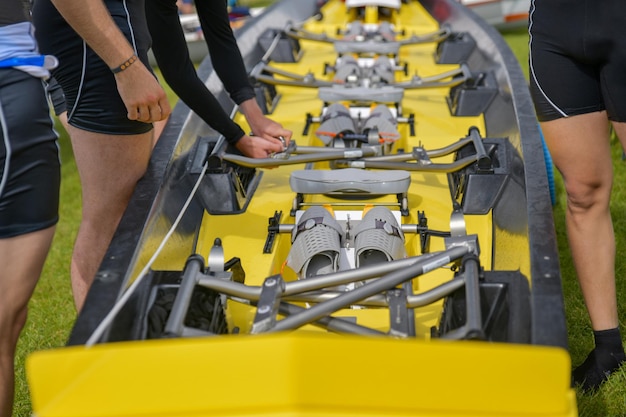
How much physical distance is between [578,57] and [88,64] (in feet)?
5.56

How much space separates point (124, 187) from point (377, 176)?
106 centimetres

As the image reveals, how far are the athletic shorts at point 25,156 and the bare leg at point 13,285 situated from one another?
0.03 m

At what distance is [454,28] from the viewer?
22.1 ft

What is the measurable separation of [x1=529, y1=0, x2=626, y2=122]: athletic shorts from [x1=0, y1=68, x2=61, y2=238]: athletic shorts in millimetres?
1710

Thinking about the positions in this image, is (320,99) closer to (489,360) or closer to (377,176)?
(377,176)

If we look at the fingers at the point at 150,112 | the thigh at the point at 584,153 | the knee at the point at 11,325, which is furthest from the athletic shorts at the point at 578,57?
the knee at the point at 11,325

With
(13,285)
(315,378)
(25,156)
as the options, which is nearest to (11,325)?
(13,285)

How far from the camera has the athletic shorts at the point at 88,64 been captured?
2779 millimetres

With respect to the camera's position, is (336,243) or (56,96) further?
(56,96)

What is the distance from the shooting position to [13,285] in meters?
2.29

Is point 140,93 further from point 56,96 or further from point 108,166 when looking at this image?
point 56,96

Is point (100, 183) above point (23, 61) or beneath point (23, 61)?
beneath

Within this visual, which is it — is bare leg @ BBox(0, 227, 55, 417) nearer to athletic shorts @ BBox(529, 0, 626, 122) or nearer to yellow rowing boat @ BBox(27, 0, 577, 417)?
yellow rowing boat @ BBox(27, 0, 577, 417)

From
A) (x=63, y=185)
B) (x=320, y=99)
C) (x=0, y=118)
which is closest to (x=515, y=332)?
(x=0, y=118)
